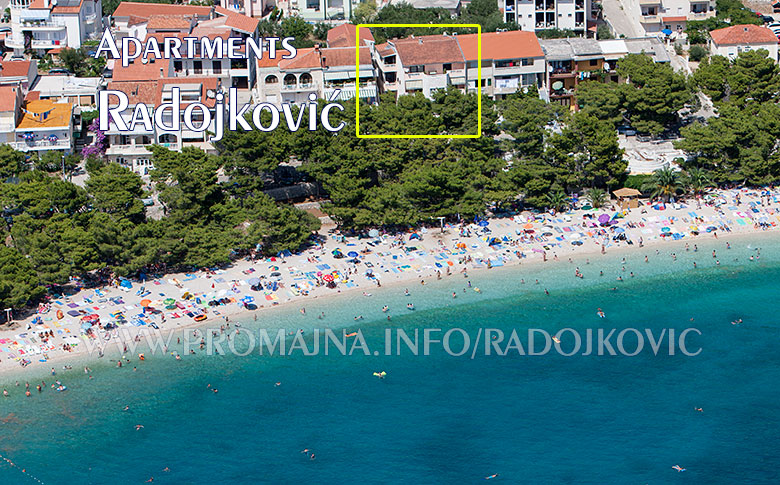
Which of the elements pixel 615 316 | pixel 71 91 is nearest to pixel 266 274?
pixel 615 316

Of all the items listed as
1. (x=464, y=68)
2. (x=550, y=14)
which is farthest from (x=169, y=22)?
(x=550, y=14)

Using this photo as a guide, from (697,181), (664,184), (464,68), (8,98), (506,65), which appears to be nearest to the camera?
(664,184)

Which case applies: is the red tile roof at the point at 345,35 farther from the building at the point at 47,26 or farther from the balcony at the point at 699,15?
the balcony at the point at 699,15

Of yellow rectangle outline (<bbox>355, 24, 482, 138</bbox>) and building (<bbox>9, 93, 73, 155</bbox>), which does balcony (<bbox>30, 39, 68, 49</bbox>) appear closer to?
building (<bbox>9, 93, 73, 155</bbox>)

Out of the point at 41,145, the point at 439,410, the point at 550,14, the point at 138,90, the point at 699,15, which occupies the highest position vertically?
the point at 550,14

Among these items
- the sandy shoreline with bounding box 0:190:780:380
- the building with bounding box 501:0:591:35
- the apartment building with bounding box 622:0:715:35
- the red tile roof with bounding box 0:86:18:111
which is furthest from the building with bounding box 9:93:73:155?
the apartment building with bounding box 622:0:715:35

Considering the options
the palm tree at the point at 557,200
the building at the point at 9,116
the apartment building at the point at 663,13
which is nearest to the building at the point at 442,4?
the apartment building at the point at 663,13

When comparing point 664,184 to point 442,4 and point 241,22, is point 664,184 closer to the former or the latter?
point 442,4
